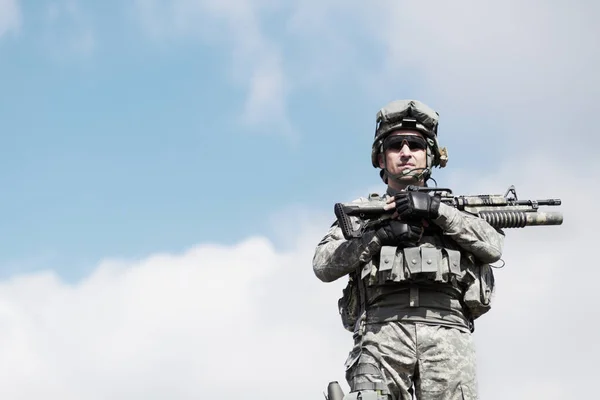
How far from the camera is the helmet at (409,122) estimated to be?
332 inches

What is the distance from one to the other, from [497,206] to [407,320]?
1447mm

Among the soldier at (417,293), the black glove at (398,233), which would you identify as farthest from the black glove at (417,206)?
the black glove at (398,233)

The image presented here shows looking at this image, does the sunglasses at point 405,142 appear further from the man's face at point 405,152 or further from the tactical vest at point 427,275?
the tactical vest at point 427,275

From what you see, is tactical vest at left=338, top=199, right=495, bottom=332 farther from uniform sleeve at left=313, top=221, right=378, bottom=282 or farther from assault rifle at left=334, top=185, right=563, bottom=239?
assault rifle at left=334, top=185, right=563, bottom=239

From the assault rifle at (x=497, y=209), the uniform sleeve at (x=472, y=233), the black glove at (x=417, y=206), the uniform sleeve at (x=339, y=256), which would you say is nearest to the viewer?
the black glove at (x=417, y=206)

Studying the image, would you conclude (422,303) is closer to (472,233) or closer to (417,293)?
(417,293)

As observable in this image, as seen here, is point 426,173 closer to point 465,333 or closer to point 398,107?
point 398,107

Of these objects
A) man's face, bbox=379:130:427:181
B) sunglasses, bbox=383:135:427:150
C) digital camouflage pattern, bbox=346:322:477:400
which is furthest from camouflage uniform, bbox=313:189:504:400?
sunglasses, bbox=383:135:427:150

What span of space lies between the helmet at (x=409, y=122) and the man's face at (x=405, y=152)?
6cm

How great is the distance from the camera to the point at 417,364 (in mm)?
7766

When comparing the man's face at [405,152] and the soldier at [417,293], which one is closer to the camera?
the soldier at [417,293]

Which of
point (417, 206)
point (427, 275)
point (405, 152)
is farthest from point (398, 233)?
point (405, 152)

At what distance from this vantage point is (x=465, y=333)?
8.00 meters

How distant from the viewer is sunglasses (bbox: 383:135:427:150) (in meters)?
8.40
